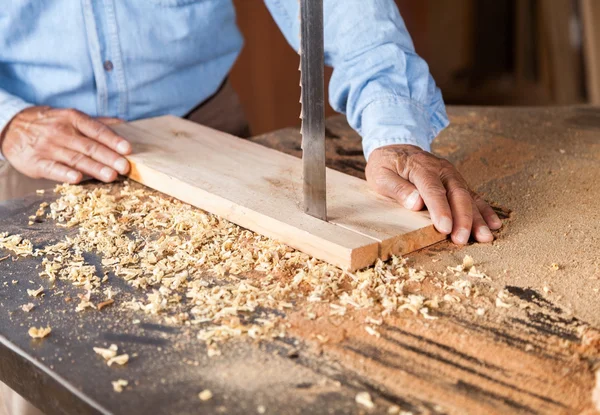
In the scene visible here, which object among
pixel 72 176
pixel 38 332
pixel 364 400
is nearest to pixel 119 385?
pixel 38 332

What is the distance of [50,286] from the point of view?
4.09ft

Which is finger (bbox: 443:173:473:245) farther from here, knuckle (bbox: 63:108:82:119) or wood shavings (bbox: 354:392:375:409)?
knuckle (bbox: 63:108:82:119)

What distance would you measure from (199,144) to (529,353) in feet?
3.34

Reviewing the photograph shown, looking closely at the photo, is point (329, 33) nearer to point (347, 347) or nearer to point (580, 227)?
point (580, 227)

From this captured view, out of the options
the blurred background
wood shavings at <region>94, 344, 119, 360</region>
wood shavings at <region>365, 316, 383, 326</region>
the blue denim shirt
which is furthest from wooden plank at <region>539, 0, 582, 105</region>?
wood shavings at <region>94, 344, 119, 360</region>

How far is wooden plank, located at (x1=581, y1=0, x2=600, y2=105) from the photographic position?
14.3ft

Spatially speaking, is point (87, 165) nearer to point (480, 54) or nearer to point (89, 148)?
point (89, 148)

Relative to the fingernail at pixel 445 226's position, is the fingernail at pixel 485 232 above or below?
below

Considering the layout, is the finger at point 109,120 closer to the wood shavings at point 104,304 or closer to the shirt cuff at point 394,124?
the shirt cuff at point 394,124

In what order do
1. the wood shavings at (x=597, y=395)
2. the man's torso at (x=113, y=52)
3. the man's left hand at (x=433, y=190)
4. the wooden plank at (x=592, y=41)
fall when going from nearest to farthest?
the wood shavings at (x=597, y=395)
the man's left hand at (x=433, y=190)
the man's torso at (x=113, y=52)
the wooden plank at (x=592, y=41)

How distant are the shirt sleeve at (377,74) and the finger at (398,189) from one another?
0.15m

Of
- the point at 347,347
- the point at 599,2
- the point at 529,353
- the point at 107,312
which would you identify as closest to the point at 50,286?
the point at 107,312

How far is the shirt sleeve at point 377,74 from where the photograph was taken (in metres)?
1.66

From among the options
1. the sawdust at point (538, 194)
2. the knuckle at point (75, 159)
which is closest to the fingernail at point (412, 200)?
the sawdust at point (538, 194)
